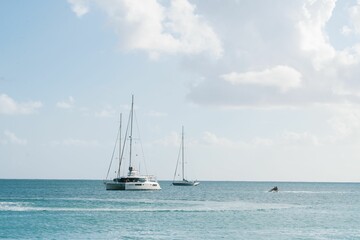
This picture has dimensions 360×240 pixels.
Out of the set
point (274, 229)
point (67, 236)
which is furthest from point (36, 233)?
point (274, 229)

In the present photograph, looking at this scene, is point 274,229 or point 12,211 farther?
point 12,211

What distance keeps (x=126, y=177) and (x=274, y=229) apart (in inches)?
3330

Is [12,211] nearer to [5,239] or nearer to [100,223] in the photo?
[100,223]

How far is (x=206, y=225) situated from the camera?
5909cm

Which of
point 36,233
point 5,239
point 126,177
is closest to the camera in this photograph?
point 5,239

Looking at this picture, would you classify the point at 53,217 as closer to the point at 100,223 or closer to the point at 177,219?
the point at 100,223

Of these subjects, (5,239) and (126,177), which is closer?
(5,239)

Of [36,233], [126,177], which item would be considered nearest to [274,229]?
[36,233]

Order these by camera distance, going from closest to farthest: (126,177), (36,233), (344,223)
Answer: (36,233), (344,223), (126,177)

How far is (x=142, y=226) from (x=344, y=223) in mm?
22620

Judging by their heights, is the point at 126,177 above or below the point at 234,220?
above

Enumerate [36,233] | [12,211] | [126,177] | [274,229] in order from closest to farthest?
[36,233], [274,229], [12,211], [126,177]

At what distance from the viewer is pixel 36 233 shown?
51.9 meters

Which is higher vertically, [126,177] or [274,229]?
[126,177]
